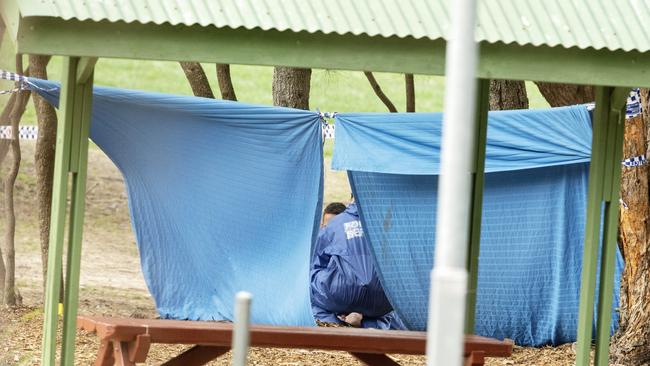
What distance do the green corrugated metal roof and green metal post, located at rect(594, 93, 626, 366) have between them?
2.28ft

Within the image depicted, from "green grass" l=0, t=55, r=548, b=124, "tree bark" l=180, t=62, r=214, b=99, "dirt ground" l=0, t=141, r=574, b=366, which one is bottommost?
"dirt ground" l=0, t=141, r=574, b=366

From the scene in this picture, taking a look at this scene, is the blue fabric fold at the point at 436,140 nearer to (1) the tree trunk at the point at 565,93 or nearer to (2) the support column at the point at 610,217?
(1) the tree trunk at the point at 565,93

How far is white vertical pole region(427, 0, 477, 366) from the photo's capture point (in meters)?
3.81

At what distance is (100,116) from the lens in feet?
26.5

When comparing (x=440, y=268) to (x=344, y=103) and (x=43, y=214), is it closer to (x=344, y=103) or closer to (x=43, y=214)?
(x=43, y=214)

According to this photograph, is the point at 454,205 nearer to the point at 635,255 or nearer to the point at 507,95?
the point at 635,255

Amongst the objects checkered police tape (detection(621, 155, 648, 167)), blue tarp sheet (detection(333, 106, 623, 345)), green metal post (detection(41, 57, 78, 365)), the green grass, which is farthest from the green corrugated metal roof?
the green grass

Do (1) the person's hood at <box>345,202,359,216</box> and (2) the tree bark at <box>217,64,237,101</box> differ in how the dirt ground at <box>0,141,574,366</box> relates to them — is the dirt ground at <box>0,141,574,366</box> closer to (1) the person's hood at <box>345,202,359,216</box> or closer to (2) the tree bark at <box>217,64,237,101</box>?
(1) the person's hood at <box>345,202,359,216</box>

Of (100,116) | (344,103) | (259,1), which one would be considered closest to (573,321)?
(100,116)

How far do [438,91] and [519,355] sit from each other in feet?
55.5

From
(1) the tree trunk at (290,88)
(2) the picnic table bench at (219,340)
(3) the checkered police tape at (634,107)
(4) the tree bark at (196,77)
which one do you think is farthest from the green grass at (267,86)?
(2) the picnic table bench at (219,340)

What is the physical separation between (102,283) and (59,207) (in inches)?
283

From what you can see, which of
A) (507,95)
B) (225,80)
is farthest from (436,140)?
(225,80)

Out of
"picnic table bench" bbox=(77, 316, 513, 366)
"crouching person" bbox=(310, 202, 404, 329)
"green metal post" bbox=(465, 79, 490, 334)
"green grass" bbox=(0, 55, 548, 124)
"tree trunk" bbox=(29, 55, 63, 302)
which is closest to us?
"picnic table bench" bbox=(77, 316, 513, 366)
